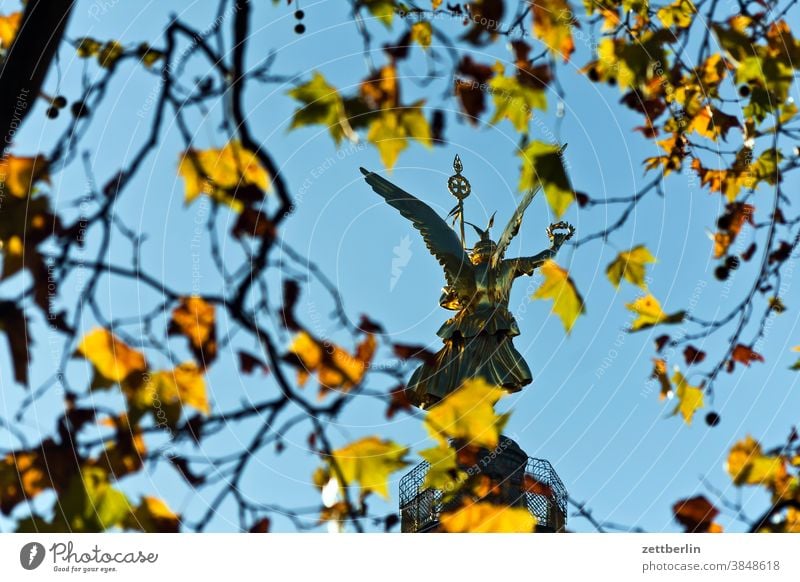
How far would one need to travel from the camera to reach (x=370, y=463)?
28.1 ft

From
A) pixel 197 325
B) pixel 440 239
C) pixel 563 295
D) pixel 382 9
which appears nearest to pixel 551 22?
pixel 382 9

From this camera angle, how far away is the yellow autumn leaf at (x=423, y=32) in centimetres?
845

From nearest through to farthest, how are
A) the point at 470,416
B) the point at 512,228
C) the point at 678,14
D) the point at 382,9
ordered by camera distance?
the point at 382,9, the point at 678,14, the point at 470,416, the point at 512,228

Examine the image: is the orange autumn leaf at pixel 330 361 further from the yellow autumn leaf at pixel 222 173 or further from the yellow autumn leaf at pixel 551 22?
the yellow autumn leaf at pixel 551 22

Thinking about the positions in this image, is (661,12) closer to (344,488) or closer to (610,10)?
(610,10)

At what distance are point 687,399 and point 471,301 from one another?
13.2 feet

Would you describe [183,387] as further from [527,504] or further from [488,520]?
[527,504]

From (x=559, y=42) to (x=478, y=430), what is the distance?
3829mm

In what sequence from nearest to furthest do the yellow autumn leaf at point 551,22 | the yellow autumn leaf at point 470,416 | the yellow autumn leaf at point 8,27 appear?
the yellow autumn leaf at point 8,27 < the yellow autumn leaf at point 551,22 < the yellow autumn leaf at point 470,416

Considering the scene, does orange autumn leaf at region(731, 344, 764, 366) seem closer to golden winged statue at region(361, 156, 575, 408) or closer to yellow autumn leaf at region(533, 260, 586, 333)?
yellow autumn leaf at region(533, 260, 586, 333)

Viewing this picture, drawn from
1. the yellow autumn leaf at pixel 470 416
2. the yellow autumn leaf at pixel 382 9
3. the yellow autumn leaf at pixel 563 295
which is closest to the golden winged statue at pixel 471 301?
the yellow autumn leaf at pixel 470 416

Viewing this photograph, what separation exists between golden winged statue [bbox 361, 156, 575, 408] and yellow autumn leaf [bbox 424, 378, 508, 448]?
22cm

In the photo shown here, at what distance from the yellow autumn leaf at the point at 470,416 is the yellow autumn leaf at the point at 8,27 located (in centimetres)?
487

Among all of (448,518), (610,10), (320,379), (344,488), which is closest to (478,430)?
(448,518)
